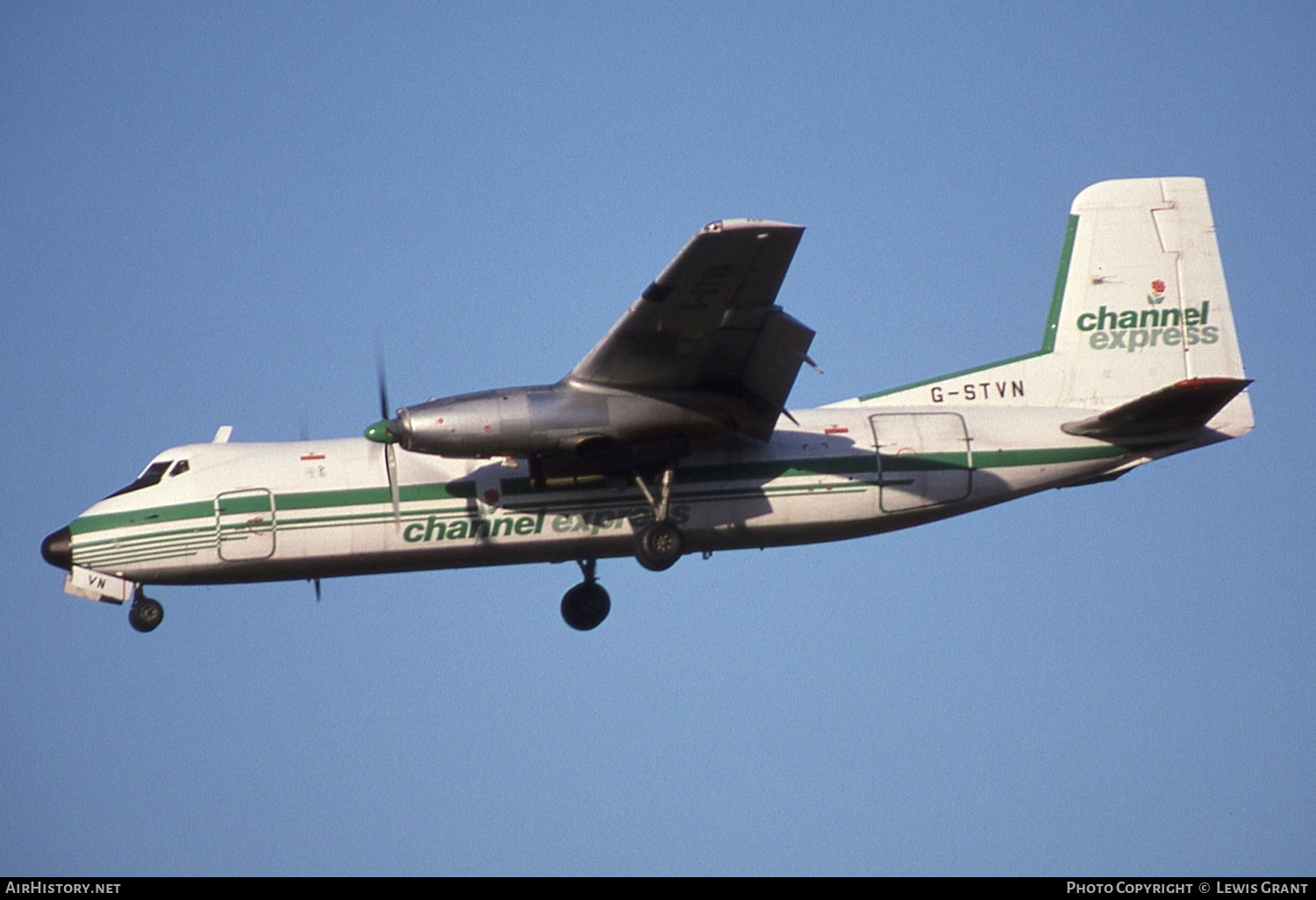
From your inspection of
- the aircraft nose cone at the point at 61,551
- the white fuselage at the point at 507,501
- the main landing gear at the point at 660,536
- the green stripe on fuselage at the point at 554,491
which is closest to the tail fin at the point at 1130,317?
the white fuselage at the point at 507,501

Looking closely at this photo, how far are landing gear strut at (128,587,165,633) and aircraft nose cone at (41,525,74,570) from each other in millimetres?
1014

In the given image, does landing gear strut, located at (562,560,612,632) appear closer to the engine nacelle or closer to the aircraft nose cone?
the engine nacelle

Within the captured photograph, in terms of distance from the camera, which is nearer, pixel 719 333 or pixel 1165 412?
pixel 719 333

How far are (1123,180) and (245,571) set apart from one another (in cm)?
1411

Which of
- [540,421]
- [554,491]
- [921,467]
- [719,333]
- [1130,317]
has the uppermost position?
[1130,317]

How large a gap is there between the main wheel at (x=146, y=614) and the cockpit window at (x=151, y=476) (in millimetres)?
1568

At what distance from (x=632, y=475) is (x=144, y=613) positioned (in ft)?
23.5

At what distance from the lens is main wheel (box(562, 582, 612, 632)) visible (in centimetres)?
2512

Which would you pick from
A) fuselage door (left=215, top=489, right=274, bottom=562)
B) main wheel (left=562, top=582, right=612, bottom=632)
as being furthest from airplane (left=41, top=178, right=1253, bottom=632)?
main wheel (left=562, top=582, right=612, bottom=632)

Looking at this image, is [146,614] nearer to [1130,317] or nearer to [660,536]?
[660,536]

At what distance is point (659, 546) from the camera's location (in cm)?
2228

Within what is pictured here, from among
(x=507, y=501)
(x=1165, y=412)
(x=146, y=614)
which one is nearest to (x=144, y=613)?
(x=146, y=614)

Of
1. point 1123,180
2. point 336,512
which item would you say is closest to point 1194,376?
point 1123,180
